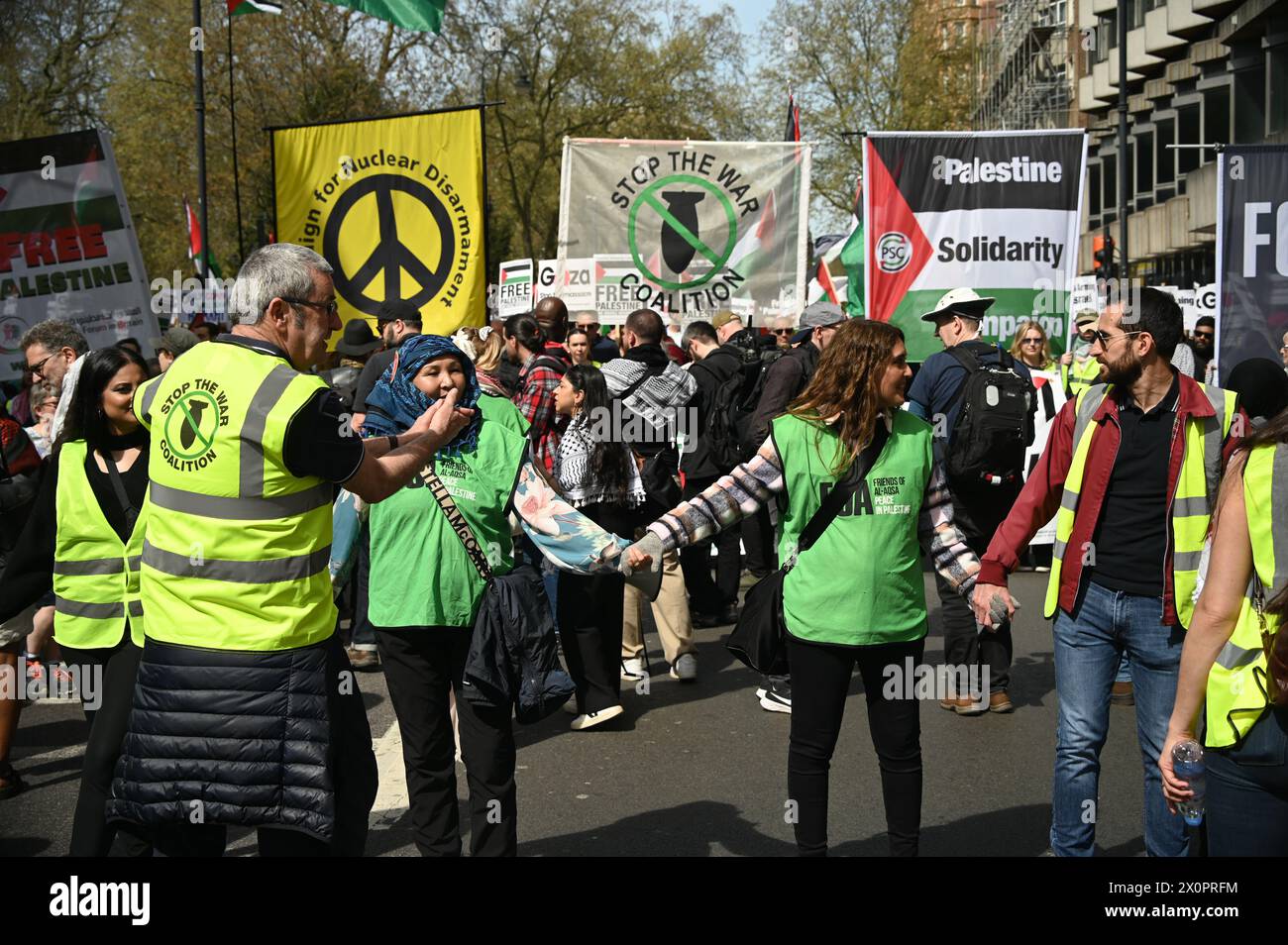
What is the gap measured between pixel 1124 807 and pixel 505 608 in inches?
111

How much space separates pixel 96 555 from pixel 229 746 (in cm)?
177

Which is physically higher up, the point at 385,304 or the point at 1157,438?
the point at 385,304

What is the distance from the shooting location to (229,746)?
11.2 feet

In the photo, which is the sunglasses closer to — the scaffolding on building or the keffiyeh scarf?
the keffiyeh scarf

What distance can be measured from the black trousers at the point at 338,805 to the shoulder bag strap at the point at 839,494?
1608mm

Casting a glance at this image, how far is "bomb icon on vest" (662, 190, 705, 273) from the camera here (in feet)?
36.3

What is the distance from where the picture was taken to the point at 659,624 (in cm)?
820

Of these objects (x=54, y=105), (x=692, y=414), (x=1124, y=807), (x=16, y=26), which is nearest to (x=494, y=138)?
(x=54, y=105)

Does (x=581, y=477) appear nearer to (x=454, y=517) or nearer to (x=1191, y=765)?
(x=454, y=517)

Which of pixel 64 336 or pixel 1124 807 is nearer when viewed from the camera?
pixel 1124 807

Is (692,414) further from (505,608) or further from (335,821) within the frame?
(335,821)

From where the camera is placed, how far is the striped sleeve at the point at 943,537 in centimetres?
481

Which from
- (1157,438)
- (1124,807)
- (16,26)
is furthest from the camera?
(16,26)

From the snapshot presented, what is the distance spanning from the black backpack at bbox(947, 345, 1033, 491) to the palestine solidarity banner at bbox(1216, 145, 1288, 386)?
153cm
